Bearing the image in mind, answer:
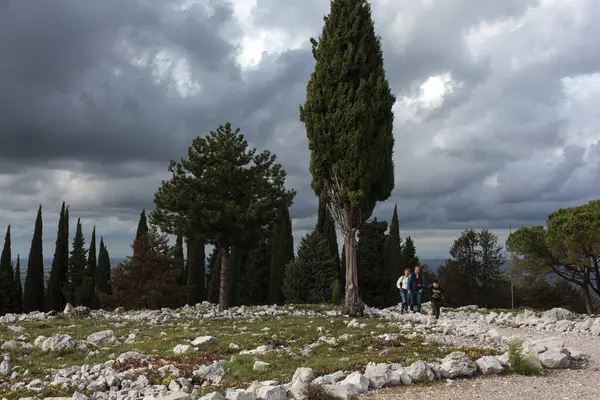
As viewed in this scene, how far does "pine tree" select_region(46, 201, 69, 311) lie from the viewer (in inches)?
2170

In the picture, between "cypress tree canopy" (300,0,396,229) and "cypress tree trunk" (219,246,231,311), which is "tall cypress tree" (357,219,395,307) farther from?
"cypress tree canopy" (300,0,396,229)

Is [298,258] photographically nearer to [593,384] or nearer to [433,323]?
[433,323]

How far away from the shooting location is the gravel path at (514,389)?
827 centimetres

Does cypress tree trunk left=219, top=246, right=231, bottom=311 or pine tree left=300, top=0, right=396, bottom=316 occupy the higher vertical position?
pine tree left=300, top=0, right=396, bottom=316

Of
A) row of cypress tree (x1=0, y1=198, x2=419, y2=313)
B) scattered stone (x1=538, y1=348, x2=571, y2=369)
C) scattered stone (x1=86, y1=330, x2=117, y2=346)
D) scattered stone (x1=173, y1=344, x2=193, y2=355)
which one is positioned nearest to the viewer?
scattered stone (x1=538, y1=348, x2=571, y2=369)

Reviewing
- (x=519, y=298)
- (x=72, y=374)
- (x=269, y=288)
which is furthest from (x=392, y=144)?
A: (x=519, y=298)

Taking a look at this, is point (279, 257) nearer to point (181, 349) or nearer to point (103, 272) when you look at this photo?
point (103, 272)

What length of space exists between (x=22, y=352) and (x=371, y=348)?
9.14m

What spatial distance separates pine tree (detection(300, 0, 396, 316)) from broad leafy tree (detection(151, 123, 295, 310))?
207 inches

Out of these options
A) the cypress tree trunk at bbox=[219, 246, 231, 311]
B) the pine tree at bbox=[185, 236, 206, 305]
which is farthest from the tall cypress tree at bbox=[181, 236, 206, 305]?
the cypress tree trunk at bbox=[219, 246, 231, 311]

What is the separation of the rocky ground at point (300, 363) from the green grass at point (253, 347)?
3 cm

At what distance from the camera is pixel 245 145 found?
2905cm

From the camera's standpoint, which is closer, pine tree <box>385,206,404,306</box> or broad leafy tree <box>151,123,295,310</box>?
broad leafy tree <box>151,123,295,310</box>

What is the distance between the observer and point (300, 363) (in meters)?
10.5
